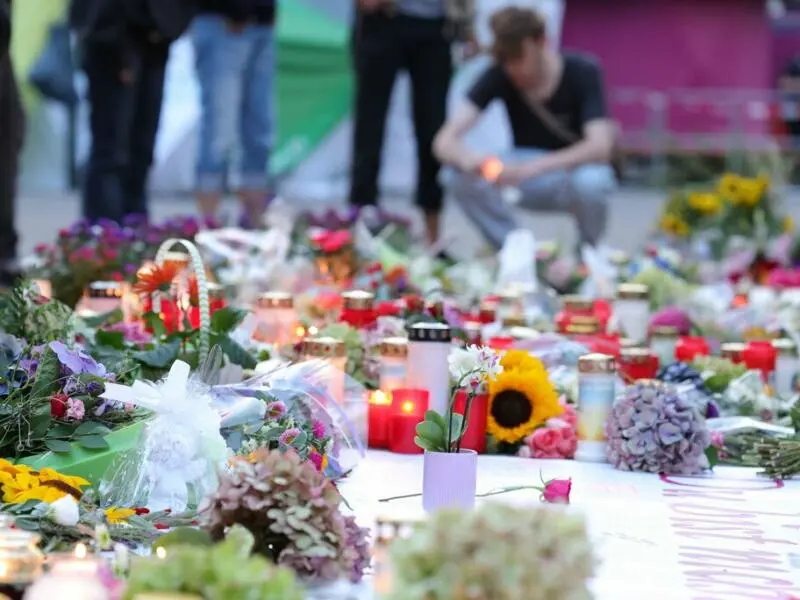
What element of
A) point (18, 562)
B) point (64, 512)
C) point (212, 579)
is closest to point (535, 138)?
point (64, 512)

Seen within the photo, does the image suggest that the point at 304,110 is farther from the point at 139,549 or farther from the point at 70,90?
the point at 139,549

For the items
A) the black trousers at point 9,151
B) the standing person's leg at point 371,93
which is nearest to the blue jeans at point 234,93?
the standing person's leg at point 371,93

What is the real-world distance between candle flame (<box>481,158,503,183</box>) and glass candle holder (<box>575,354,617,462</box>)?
3739mm

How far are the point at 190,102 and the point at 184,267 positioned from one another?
8.78 metres

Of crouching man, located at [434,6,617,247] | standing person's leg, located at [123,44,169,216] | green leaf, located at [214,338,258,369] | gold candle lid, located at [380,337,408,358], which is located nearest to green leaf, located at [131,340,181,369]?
green leaf, located at [214,338,258,369]

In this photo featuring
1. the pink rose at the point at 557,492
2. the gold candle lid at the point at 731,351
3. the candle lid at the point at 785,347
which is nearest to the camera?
the pink rose at the point at 557,492

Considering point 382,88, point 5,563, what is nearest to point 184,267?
point 5,563

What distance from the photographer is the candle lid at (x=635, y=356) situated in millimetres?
4469

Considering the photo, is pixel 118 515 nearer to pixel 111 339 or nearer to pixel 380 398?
pixel 111 339

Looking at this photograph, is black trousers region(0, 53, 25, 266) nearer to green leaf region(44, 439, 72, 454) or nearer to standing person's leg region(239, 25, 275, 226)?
green leaf region(44, 439, 72, 454)

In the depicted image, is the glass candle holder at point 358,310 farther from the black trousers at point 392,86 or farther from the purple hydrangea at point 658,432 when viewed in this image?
the black trousers at point 392,86

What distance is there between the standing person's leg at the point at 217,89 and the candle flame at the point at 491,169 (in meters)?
1.55

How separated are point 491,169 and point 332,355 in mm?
3896

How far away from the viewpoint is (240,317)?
3777mm
